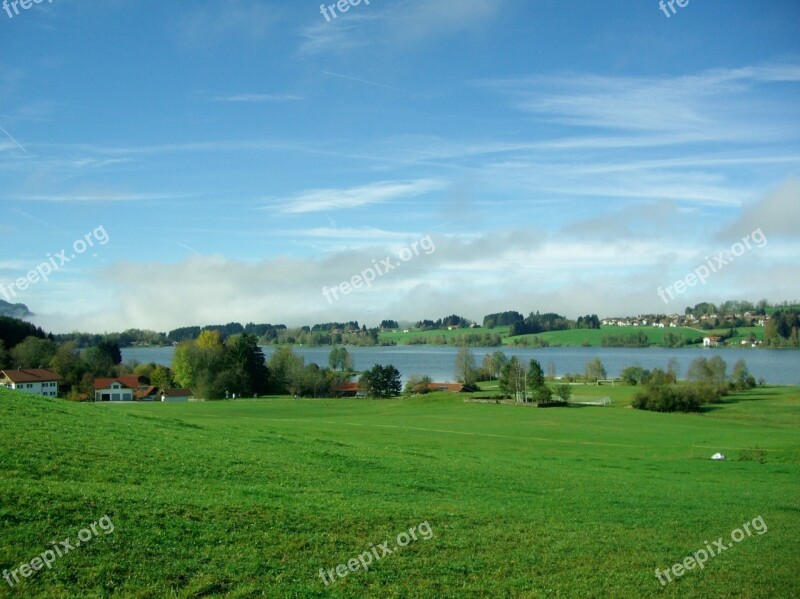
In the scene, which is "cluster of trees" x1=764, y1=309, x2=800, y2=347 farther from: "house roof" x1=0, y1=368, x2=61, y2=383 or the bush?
"house roof" x1=0, y1=368, x2=61, y2=383

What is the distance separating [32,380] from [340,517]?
263ft

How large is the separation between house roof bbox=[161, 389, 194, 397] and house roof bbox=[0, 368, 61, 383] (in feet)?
59.4

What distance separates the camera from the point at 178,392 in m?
108

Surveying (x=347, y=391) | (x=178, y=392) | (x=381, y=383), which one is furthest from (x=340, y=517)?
(x=347, y=391)

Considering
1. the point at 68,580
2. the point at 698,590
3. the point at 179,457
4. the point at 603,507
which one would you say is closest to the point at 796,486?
the point at 603,507

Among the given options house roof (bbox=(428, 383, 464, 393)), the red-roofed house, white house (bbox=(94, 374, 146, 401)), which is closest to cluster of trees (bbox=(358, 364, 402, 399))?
the red-roofed house

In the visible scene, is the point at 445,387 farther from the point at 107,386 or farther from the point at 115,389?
the point at 107,386

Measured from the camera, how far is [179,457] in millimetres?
17609

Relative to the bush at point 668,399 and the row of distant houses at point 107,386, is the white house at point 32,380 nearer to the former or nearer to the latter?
the row of distant houses at point 107,386

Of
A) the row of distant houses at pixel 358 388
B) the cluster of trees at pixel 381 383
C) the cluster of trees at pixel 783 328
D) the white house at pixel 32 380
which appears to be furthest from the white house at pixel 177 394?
the cluster of trees at pixel 783 328

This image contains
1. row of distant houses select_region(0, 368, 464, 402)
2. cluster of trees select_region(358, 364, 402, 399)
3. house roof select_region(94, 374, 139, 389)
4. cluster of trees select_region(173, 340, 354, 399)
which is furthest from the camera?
cluster of trees select_region(358, 364, 402, 399)

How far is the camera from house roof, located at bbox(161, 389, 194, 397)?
347ft

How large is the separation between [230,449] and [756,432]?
48.7m

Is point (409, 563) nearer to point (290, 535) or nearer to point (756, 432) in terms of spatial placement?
point (290, 535)
